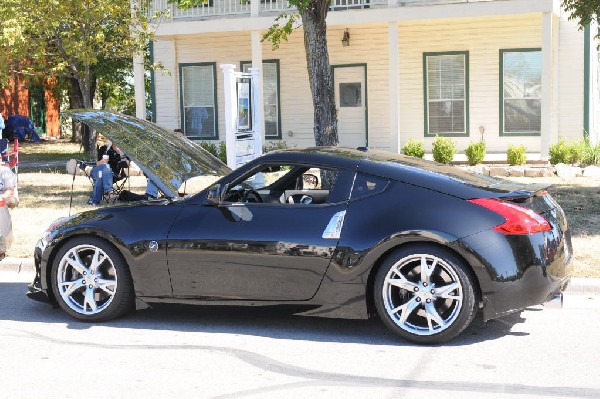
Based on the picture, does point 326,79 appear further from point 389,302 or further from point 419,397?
point 419,397

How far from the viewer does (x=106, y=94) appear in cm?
3900

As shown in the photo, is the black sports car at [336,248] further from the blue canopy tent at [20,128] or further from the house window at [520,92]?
the blue canopy tent at [20,128]

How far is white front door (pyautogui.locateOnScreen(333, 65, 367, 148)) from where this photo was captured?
2333cm

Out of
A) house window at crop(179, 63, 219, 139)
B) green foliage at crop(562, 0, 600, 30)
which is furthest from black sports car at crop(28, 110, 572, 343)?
house window at crop(179, 63, 219, 139)

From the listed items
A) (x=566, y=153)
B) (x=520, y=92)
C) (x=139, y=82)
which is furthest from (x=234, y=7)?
(x=566, y=153)

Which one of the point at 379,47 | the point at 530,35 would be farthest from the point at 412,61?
the point at 530,35

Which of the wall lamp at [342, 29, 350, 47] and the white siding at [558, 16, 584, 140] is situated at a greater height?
the wall lamp at [342, 29, 350, 47]

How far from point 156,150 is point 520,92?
1538cm

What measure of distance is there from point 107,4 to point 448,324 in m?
15.9

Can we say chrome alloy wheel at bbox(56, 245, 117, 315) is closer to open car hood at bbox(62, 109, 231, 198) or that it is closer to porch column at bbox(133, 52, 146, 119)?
open car hood at bbox(62, 109, 231, 198)

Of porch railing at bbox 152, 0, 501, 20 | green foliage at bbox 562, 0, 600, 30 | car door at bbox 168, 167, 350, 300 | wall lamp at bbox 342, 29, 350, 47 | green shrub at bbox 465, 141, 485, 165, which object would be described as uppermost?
porch railing at bbox 152, 0, 501, 20

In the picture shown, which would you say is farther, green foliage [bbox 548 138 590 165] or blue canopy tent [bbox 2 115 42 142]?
blue canopy tent [bbox 2 115 42 142]

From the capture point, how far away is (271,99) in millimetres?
24297

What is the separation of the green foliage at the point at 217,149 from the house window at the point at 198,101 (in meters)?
0.41
